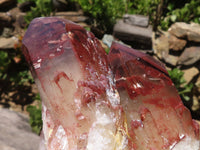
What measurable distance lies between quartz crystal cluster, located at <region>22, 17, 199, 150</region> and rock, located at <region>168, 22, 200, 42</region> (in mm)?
2506

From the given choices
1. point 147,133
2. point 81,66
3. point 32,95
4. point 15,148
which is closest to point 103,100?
point 81,66

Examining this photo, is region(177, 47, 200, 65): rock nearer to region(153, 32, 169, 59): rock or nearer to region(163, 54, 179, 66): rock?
region(163, 54, 179, 66): rock

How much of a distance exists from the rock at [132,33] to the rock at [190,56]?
630mm

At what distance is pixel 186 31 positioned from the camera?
3373 mm

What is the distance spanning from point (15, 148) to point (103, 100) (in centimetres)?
93

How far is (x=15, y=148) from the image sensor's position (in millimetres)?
1518

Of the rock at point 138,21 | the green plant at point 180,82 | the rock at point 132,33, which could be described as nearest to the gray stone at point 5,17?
the rock at point 132,33

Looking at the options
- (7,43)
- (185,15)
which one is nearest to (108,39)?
(185,15)

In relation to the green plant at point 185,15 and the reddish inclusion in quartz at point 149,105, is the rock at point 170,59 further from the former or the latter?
the reddish inclusion in quartz at point 149,105

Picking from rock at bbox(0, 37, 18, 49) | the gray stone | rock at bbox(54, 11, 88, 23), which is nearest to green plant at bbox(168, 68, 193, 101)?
rock at bbox(54, 11, 88, 23)

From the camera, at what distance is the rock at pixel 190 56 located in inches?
129

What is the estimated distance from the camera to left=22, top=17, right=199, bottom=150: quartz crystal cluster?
1.10 m

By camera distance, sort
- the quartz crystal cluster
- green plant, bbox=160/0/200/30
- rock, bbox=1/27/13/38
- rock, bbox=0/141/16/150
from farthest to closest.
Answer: rock, bbox=1/27/13/38
green plant, bbox=160/0/200/30
rock, bbox=0/141/16/150
the quartz crystal cluster

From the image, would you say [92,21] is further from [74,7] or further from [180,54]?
[180,54]
